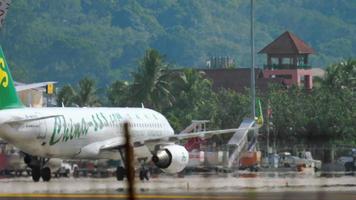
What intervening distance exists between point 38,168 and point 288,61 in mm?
141298

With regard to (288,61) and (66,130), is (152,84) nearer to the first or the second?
(288,61)

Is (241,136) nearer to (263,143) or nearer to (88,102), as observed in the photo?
(263,143)

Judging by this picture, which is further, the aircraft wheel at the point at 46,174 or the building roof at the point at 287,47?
the building roof at the point at 287,47

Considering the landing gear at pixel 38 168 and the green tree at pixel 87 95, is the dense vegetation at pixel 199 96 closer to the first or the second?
the green tree at pixel 87 95

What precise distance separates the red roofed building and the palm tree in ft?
130

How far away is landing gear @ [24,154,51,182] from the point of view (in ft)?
186

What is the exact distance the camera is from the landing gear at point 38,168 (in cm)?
5684

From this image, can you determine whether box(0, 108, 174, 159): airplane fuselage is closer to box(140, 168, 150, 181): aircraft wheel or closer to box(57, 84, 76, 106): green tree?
box(140, 168, 150, 181): aircraft wheel

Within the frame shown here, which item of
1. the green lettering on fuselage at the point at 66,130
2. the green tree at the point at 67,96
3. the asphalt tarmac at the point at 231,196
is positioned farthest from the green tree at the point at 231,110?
the asphalt tarmac at the point at 231,196

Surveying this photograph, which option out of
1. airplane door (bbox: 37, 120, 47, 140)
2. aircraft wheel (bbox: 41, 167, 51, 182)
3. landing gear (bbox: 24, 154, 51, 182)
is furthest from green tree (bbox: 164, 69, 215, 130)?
aircraft wheel (bbox: 41, 167, 51, 182)

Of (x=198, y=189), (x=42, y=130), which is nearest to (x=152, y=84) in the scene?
(x=42, y=130)

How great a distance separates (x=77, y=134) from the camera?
59.8 m

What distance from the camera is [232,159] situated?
71.4 metres

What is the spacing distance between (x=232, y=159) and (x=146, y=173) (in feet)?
44.8
